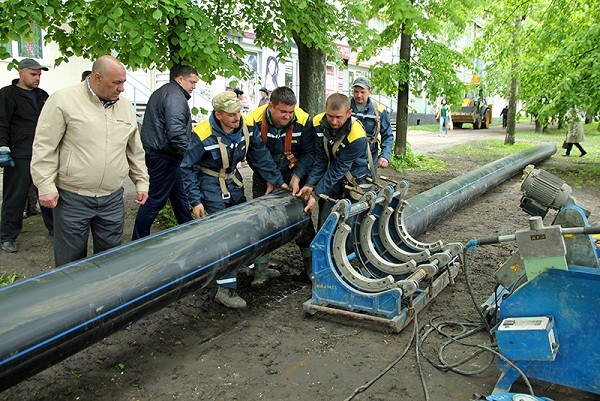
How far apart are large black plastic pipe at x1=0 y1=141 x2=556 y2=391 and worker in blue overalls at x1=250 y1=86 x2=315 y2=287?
1.20 feet

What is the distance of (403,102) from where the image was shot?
1273 cm

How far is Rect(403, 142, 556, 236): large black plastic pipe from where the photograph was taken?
19.4 feet

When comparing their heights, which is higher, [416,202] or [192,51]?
[192,51]

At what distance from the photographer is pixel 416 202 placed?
241 inches

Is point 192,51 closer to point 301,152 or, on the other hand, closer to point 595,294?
point 301,152

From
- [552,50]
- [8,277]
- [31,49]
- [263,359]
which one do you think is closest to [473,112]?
[552,50]

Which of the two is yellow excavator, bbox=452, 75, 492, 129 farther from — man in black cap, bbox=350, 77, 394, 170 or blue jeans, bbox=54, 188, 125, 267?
blue jeans, bbox=54, 188, 125, 267

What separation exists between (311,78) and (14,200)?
15.0ft

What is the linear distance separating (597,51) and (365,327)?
8.78 metres

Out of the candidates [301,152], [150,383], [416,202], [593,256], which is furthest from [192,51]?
[593,256]

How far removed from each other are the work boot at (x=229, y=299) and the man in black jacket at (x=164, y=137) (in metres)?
1.41

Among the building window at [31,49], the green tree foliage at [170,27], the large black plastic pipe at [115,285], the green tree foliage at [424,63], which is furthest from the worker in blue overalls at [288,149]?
the building window at [31,49]

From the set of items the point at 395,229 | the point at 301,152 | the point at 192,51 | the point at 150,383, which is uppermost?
the point at 192,51

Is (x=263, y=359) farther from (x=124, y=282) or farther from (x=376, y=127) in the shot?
(x=376, y=127)
